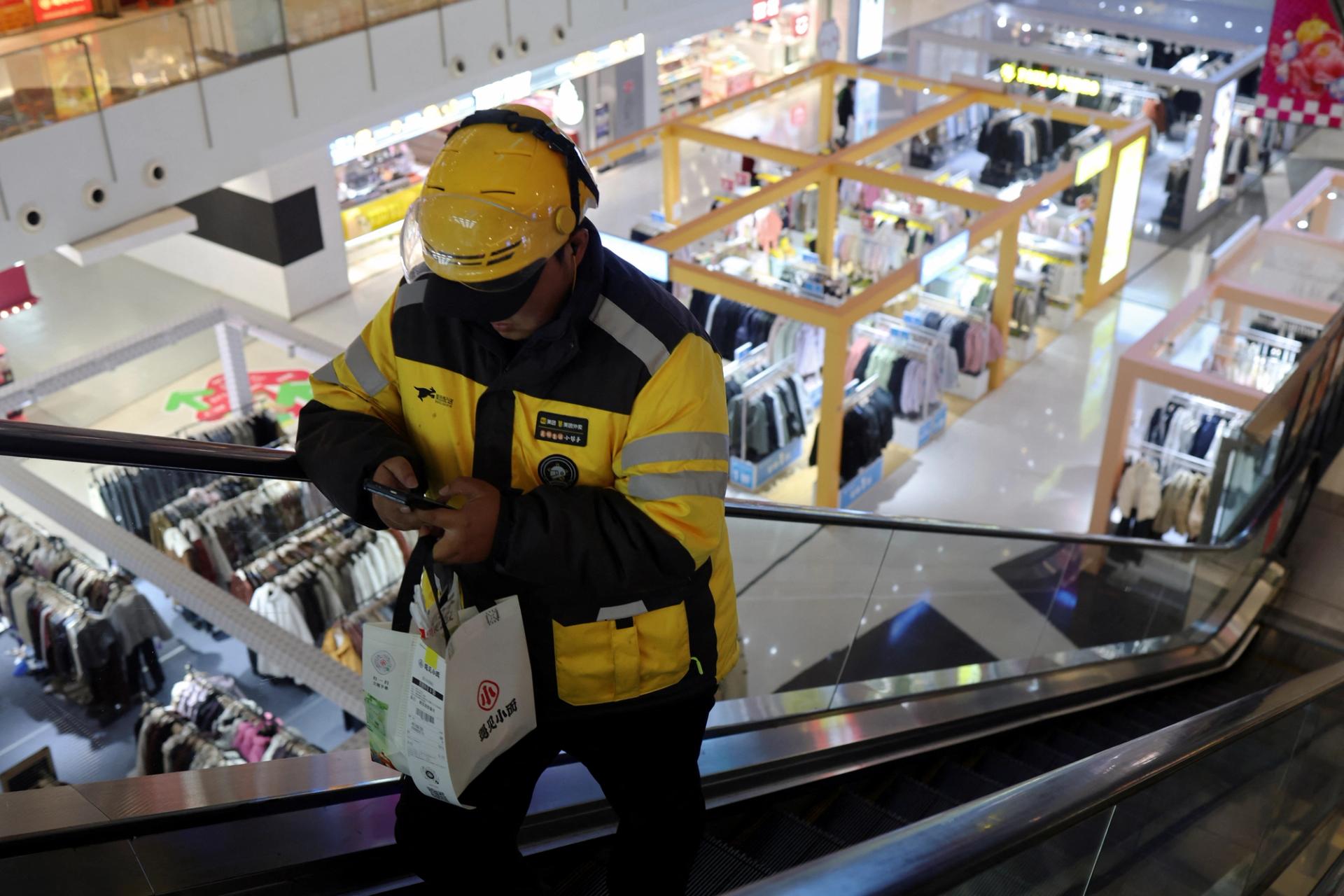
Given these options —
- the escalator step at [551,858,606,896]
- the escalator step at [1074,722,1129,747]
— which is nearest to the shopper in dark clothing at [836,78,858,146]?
the escalator step at [1074,722,1129,747]

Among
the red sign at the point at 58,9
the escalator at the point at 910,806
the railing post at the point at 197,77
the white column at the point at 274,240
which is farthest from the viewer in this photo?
the white column at the point at 274,240

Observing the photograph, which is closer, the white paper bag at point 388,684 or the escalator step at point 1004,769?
the white paper bag at point 388,684

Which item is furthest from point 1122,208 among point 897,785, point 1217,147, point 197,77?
point 897,785

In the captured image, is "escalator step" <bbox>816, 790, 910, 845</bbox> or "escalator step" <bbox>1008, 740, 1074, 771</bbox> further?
"escalator step" <bbox>1008, 740, 1074, 771</bbox>

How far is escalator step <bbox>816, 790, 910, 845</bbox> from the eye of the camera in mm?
3242

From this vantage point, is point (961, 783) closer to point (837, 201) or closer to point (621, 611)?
point (621, 611)

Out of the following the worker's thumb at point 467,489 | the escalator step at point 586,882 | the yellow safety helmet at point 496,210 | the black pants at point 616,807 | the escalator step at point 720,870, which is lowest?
the escalator step at point 720,870

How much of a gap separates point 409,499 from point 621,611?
1.29ft

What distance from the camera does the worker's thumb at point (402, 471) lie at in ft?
6.46

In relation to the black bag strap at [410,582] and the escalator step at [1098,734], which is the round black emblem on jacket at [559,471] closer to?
the black bag strap at [410,582]

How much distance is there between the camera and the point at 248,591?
265 inches

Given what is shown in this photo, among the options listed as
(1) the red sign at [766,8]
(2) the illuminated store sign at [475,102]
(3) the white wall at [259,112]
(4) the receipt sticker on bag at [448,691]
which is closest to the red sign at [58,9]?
(2) the illuminated store sign at [475,102]

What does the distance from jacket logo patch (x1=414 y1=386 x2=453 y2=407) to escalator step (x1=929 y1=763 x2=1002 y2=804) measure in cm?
233

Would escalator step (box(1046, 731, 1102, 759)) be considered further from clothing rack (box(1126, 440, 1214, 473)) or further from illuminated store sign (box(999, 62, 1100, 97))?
illuminated store sign (box(999, 62, 1100, 97))
